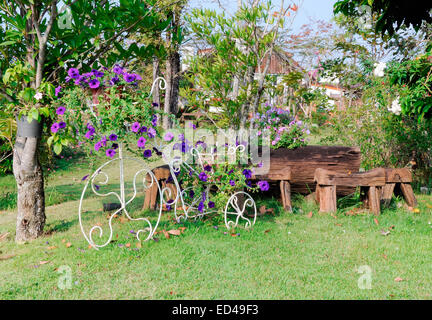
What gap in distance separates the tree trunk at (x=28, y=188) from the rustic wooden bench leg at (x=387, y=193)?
181 inches

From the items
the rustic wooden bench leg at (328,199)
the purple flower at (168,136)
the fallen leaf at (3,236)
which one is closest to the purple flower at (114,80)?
the purple flower at (168,136)

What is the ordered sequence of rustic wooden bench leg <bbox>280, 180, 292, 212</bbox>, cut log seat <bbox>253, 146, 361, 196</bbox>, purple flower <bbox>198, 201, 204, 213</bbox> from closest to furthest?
purple flower <bbox>198, 201, 204, 213</bbox> < rustic wooden bench leg <bbox>280, 180, 292, 212</bbox> < cut log seat <bbox>253, 146, 361, 196</bbox>

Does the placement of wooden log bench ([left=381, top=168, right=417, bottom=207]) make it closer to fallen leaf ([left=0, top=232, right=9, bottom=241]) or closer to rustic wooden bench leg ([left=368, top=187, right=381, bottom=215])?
rustic wooden bench leg ([left=368, top=187, right=381, bottom=215])

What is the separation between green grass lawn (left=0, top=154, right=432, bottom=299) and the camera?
292 cm

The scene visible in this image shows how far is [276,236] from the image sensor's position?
4.18m

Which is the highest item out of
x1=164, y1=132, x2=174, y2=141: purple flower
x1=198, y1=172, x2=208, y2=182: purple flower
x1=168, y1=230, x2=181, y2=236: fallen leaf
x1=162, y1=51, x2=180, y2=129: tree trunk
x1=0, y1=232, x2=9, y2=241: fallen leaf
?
x1=162, y1=51, x2=180, y2=129: tree trunk

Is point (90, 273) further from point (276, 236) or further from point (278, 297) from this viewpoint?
point (276, 236)

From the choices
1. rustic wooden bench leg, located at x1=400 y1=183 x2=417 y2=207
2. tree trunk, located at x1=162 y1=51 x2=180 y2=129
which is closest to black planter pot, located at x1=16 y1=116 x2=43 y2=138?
rustic wooden bench leg, located at x1=400 y1=183 x2=417 y2=207

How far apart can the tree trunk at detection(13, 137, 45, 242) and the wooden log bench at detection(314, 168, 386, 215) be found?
3629mm

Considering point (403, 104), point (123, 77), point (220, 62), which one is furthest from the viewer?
point (220, 62)

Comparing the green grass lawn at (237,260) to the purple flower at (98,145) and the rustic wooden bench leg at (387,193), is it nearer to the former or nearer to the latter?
the rustic wooden bench leg at (387,193)

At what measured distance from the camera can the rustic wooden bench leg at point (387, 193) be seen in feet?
17.3

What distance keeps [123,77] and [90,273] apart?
77.2 inches
